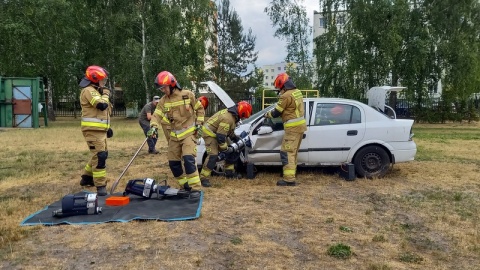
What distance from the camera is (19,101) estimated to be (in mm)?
21031

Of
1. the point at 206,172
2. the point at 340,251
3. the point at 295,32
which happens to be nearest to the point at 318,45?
the point at 295,32

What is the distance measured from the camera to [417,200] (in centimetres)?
665

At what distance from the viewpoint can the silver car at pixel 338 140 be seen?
802 centimetres

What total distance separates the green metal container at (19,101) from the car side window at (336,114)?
1699 cm

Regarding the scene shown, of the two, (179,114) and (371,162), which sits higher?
(179,114)

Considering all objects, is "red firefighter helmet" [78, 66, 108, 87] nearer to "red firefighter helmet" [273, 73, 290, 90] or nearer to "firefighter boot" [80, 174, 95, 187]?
"firefighter boot" [80, 174, 95, 187]

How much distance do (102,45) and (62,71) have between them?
322 centimetres

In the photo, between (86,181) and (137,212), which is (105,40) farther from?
(137,212)

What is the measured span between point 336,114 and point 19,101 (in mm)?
18096

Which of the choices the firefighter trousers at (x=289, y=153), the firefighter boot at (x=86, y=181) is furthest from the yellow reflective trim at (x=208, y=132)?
the firefighter boot at (x=86, y=181)

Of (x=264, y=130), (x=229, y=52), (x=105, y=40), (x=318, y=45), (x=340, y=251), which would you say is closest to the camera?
(x=340, y=251)

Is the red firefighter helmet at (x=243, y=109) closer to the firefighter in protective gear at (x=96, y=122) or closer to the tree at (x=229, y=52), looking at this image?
the firefighter in protective gear at (x=96, y=122)

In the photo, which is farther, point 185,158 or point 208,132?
point 208,132

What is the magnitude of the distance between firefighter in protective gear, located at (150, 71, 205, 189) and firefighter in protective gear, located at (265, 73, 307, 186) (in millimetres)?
1567
